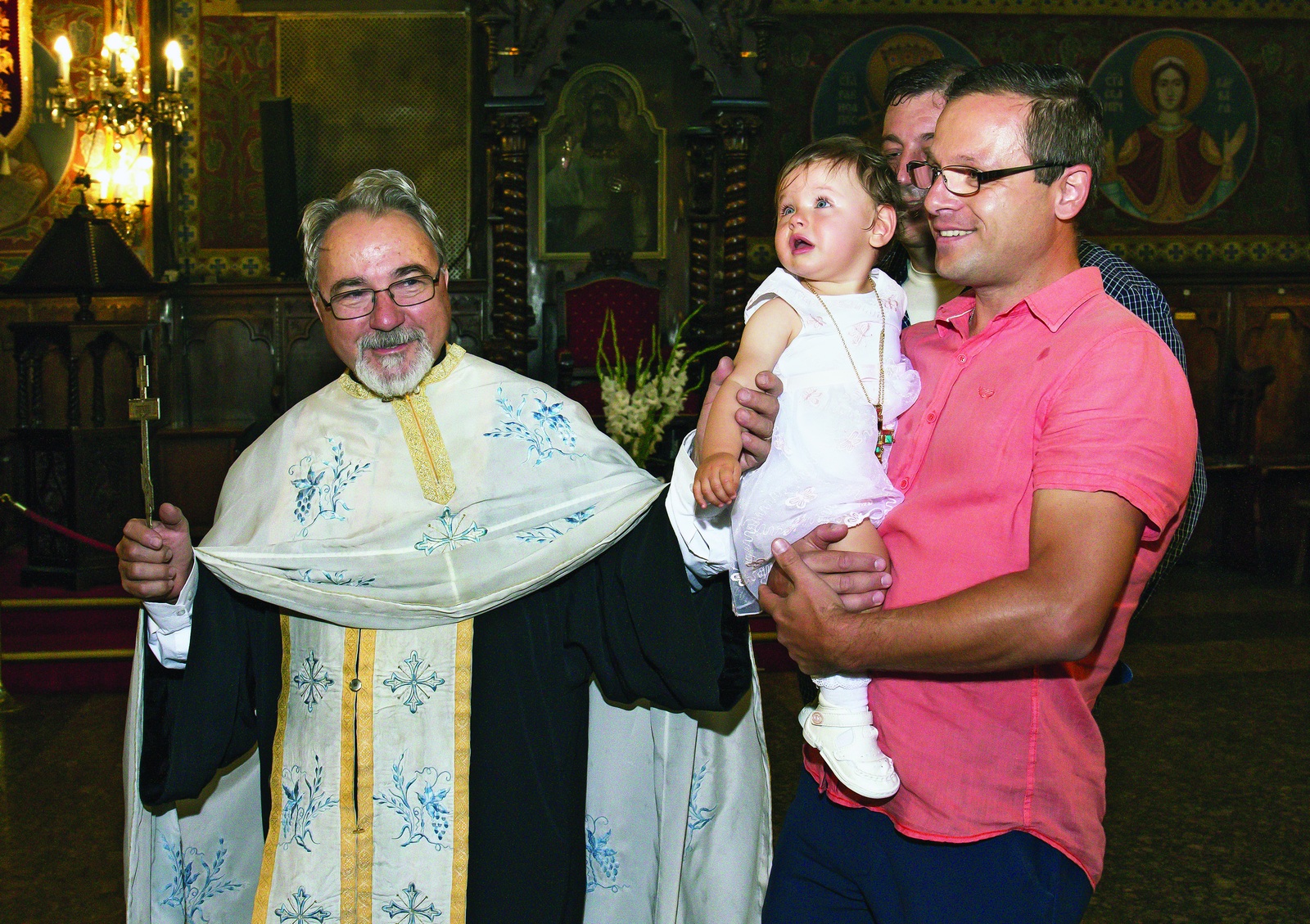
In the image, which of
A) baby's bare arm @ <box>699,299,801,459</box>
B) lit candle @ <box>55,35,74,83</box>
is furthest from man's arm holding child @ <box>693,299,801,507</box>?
lit candle @ <box>55,35,74,83</box>

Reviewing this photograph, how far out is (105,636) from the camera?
5.52 m

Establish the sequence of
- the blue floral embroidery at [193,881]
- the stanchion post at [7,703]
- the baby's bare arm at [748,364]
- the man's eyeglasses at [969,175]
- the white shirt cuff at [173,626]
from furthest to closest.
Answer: the stanchion post at [7,703]
the blue floral embroidery at [193,881]
the white shirt cuff at [173,626]
the baby's bare arm at [748,364]
the man's eyeglasses at [969,175]

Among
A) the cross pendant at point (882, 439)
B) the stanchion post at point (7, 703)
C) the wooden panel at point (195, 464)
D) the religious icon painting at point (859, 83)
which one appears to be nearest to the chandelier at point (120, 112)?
the wooden panel at point (195, 464)

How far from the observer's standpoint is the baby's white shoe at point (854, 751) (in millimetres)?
1584

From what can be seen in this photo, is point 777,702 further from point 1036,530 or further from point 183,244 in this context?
point 183,244

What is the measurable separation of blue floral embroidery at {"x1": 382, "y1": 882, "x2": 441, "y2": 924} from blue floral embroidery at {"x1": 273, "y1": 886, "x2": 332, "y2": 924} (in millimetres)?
149

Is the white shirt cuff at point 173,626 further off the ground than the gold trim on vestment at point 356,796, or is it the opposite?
the white shirt cuff at point 173,626

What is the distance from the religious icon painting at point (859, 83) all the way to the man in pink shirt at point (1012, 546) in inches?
305

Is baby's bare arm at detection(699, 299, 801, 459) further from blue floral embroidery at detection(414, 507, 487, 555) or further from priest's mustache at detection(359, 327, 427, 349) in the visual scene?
priest's mustache at detection(359, 327, 427, 349)

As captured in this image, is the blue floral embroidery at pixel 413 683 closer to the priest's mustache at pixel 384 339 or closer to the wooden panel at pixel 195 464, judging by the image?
the priest's mustache at pixel 384 339

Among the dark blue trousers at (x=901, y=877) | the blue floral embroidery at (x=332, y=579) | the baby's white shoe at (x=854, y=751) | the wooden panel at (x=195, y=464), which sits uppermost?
the blue floral embroidery at (x=332, y=579)

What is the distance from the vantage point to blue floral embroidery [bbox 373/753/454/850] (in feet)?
6.71

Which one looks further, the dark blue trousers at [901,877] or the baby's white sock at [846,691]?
the baby's white sock at [846,691]

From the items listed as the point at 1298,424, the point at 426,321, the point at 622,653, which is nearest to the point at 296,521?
the point at 426,321
